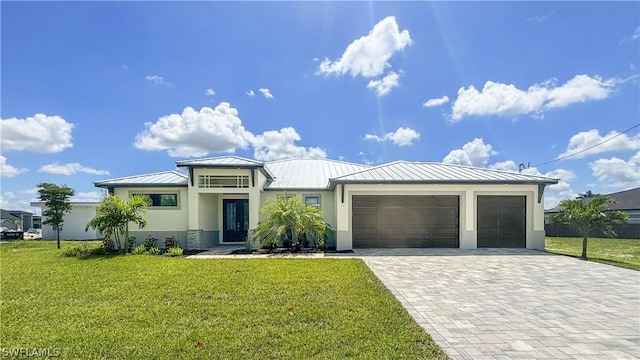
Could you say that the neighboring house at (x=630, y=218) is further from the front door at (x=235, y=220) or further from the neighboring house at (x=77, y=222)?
the neighboring house at (x=77, y=222)

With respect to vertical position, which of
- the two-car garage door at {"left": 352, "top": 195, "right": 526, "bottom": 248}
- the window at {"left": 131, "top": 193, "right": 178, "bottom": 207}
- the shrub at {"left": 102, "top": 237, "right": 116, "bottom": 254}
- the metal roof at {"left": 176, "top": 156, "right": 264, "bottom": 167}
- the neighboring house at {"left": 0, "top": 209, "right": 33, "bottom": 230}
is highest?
the metal roof at {"left": 176, "top": 156, "right": 264, "bottom": 167}

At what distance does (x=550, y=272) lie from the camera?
339 inches

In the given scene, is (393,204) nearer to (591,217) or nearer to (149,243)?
(591,217)

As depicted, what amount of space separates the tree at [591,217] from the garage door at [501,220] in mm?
1428

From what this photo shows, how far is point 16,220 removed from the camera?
112 feet

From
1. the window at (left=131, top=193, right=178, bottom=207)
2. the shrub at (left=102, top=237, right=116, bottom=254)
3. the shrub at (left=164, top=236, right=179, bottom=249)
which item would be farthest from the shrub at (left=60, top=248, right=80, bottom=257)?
the window at (left=131, top=193, right=178, bottom=207)

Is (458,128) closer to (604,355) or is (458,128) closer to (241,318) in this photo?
(604,355)

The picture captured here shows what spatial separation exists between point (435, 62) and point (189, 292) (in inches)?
577

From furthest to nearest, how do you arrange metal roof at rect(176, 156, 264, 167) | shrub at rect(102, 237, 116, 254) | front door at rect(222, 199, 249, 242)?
front door at rect(222, 199, 249, 242) < metal roof at rect(176, 156, 264, 167) < shrub at rect(102, 237, 116, 254)

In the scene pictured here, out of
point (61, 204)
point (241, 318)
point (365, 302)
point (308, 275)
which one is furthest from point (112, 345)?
point (61, 204)

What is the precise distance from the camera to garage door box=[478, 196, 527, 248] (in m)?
13.1

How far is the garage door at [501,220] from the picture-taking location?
13.1 m

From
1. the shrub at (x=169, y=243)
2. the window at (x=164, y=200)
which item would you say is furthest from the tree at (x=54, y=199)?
the shrub at (x=169, y=243)

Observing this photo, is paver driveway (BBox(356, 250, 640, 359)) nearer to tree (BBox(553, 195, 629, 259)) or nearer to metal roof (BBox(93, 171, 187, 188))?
tree (BBox(553, 195, 629, 259))
